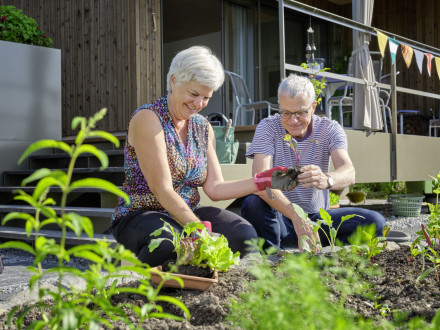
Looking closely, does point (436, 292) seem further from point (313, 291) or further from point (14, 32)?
point (14, 32)

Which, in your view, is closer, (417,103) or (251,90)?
(251,90)

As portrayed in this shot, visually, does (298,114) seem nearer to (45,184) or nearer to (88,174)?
(45,184)

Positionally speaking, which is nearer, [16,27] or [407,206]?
[16,27]

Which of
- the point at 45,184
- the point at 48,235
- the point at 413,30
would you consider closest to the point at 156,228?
the point at 45,184

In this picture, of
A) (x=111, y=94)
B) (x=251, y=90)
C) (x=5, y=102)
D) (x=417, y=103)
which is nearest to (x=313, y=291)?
(x=5, y=102)

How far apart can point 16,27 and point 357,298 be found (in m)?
4.65

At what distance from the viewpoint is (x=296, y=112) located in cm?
268

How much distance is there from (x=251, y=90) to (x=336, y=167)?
5630 millimetres

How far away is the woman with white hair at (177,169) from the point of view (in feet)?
6.81

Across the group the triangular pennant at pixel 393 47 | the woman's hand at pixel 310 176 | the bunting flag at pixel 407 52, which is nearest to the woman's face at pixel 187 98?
the woman's hand at pixel 310 176

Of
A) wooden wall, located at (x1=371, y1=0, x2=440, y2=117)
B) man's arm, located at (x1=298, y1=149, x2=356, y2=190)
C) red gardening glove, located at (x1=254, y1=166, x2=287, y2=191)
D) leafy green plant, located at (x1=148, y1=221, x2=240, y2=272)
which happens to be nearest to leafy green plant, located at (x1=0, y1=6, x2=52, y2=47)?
man's arm, located at (x1=298, y1=149, x2=356, y2=190)

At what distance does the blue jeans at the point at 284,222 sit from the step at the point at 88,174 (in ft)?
5.08

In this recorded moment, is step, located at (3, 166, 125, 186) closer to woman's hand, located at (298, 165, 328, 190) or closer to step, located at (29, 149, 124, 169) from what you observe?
step, located at (29, 149, 124, 169)

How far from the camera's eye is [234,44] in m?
8.12
